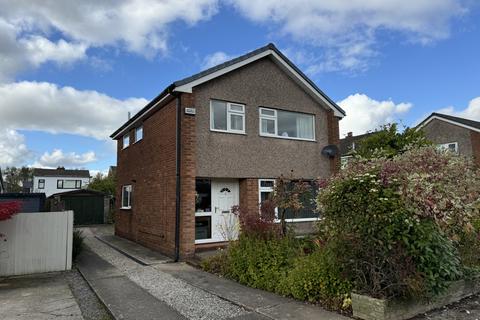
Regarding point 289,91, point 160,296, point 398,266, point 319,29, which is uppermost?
point 319,29

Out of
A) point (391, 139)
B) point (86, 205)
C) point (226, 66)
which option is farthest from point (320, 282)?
point (86, 205)

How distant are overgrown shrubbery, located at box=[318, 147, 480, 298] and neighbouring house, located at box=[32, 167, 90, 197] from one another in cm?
5524

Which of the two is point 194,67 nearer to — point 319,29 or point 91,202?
point 319,29

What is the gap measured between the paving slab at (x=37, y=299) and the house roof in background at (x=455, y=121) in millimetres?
25611

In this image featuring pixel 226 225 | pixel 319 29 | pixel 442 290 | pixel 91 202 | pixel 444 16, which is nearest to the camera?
pixel 442 290

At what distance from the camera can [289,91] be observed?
1274cm

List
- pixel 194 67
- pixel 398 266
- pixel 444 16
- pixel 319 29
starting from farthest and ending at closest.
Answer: pixel 194 67 < pixel 319 29 < pixel 444 16 < pixel 398 266

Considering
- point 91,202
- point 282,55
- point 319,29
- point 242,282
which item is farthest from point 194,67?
point 91,202

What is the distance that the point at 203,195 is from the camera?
10773mm

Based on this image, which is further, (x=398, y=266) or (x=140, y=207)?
(x=140, y=207)

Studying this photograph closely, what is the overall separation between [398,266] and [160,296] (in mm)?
4095

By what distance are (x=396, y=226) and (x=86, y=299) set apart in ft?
18.1

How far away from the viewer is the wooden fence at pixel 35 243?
8.20 meters

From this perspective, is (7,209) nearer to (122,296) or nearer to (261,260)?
(122,296)
